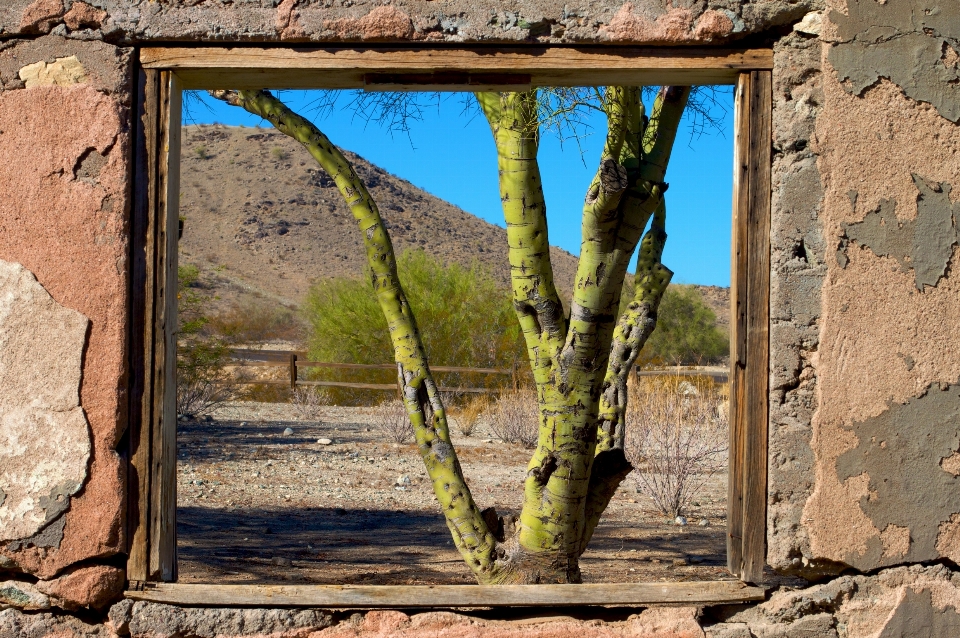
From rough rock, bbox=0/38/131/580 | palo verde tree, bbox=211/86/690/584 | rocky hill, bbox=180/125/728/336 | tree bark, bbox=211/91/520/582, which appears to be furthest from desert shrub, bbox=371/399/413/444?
rocky hill, bbox=180/125/728/336

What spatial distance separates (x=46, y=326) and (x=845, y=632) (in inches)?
115

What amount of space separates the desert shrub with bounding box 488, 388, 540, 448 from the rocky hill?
88.5 ft

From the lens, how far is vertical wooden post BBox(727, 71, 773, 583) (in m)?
3.02

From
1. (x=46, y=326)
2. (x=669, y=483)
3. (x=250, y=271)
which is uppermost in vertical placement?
(x=250, y=271)

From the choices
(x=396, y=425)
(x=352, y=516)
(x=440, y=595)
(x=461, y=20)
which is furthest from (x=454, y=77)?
(x=396, y=425)

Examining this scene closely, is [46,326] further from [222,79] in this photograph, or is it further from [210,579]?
[210,579]

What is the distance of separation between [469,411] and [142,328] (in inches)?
Answer: 433

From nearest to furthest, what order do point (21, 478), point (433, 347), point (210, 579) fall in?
point (21, 478)
point (210, 579)
point (433, 347)

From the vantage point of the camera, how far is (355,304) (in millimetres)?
18219

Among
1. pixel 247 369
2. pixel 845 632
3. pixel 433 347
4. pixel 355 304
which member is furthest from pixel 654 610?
pixel 247 369

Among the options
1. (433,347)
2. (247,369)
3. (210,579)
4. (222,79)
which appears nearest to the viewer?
(222,79)

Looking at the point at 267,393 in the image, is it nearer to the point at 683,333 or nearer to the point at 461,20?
the point at 683,333

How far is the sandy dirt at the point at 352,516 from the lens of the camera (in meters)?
6.09

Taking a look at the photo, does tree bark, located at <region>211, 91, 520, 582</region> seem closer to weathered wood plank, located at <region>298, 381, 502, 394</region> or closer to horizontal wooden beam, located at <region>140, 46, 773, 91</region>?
horizontal wooden beam, located at <region>140, 46, 773, 91</region>
